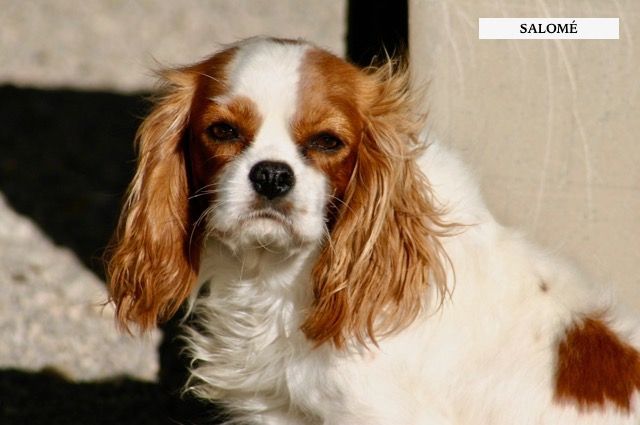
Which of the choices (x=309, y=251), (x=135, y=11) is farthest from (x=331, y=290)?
A: (x=135, y=11)

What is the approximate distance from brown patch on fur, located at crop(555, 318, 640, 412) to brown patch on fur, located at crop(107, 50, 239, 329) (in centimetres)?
118

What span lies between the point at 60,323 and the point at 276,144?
261 centimetres

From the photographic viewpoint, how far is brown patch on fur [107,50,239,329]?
3.51 m

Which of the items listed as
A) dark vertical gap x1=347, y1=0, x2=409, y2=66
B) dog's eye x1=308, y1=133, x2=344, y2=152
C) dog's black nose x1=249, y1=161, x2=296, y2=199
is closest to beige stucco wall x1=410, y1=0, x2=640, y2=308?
dark vertical gap x1=347, y1=0, x2=409, y2=66

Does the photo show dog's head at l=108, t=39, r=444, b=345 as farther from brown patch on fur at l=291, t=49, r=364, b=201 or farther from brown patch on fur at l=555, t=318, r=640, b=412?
brown patch on fur at l=555, t=318, r=640, b=412

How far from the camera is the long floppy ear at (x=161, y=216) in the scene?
3.51 meters

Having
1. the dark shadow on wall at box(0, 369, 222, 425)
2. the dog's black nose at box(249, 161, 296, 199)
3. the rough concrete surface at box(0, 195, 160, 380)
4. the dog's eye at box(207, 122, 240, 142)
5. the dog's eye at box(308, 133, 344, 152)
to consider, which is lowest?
the dark shadow on wall at box(0, 369, 222, 425)

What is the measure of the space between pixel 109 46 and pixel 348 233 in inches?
265

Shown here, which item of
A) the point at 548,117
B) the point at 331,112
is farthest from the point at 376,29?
the point at 331,112

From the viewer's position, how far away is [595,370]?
3254 mm

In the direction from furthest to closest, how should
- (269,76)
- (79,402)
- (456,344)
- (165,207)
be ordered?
(79,402) → (165,207) → (456,344) → (269,76)

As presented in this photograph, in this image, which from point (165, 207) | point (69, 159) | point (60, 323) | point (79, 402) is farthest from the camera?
point (69, 159)

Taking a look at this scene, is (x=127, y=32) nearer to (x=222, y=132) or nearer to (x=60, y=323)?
(x=60, y=323)

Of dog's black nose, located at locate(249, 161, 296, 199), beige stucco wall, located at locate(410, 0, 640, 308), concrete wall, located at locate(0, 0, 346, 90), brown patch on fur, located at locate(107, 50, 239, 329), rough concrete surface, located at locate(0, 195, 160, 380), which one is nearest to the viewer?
dog's black nose, located at locate(249, 161, 296, 199)
